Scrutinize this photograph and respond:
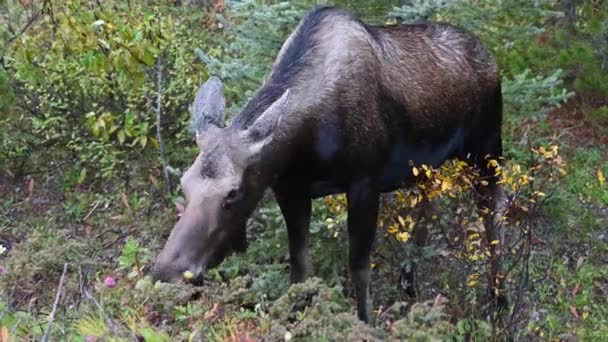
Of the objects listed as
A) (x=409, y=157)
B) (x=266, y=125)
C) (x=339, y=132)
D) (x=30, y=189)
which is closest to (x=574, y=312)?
(x=409, y=157)

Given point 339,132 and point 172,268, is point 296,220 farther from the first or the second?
point 172,268

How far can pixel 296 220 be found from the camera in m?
6.25

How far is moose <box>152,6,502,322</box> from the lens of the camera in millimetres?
5188

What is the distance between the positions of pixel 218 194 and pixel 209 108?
77cm

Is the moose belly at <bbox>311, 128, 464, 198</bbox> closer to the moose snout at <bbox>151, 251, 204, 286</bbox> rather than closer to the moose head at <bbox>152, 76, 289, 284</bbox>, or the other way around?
the moose head at <bbox>152, 76, 289, 284</bbox>

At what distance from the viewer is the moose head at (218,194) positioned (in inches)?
197

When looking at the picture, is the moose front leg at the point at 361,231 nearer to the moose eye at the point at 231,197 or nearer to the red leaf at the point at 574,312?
the moose eye at the point at 231,197

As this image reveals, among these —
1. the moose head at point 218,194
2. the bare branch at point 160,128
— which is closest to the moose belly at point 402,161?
the moose head at point 218,194

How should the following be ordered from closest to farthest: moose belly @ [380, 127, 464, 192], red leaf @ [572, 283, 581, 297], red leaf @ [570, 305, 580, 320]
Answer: moose belly @ [380, 127, 464, 192], red leaf @ [570, 305, 580, 320], red leaf @ [572, 283, 581, 297]

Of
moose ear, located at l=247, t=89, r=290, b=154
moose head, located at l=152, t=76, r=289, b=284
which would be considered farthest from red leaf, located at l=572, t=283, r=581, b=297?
moose ear, located at l=247, t=89, r=290, b=154

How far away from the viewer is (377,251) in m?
7.09

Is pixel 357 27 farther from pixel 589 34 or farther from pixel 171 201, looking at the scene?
pixel 589 34

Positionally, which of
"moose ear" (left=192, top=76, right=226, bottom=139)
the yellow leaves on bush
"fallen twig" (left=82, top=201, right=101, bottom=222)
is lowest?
"fallen twig" (left=82, top=201, right=101, bottom=222)

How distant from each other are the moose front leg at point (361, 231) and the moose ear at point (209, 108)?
98 centimetres
